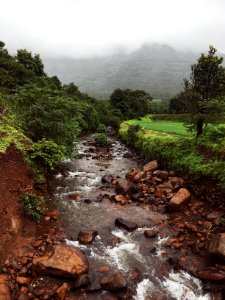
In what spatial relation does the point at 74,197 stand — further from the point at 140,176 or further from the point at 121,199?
the point at 140,176

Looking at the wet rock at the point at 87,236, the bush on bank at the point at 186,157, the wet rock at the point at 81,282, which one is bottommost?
the wet rock at the point at 81,282

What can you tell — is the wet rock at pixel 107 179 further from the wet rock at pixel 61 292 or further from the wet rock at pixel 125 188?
the wet rock at pixel 61 292

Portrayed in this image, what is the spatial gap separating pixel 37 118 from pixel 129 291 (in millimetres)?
15287

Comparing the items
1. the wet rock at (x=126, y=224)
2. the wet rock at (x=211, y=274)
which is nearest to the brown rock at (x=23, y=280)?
the wet rock at (x=126, y=224)

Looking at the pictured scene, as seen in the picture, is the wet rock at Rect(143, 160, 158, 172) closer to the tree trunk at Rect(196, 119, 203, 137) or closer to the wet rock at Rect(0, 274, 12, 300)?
the tree trunk at Rect(196, 119, 203, 137)

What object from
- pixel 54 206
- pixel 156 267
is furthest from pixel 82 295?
pixel 54 206

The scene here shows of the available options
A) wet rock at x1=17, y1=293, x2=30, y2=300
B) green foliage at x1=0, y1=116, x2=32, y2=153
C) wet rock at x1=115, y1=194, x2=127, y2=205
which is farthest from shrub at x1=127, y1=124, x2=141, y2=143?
wet rock at x1=17, y1=293, x2=30, y2=300

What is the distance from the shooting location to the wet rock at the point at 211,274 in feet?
35.9

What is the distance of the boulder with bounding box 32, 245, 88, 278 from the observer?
35.2 ft

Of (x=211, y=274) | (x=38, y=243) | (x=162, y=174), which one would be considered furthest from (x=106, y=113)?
(x=211, y=274)

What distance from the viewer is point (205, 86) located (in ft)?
73.8

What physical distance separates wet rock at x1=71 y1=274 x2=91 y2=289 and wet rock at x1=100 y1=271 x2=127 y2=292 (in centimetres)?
58

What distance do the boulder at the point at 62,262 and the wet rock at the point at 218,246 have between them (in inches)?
228

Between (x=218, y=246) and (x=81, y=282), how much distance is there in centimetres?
624
